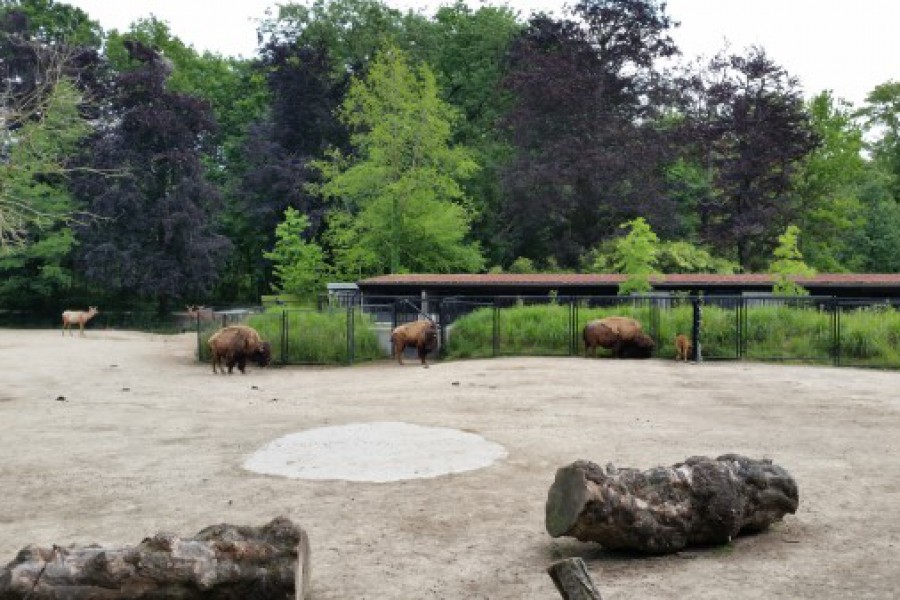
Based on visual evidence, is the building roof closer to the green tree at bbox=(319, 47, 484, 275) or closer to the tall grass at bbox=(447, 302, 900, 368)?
the tall grass at bbox=(447, 302, 900, 368)

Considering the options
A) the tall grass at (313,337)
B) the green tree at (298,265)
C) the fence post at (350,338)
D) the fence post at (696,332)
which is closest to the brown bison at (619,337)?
the fence post at (696,332)

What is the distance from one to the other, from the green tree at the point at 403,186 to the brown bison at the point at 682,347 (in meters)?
17.5

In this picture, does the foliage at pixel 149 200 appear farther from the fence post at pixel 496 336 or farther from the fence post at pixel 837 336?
the fence post at pixel 837 336

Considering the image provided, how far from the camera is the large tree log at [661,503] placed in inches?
258

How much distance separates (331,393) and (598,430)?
265 inches

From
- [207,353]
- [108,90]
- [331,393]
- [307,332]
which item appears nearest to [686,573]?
[331,393]

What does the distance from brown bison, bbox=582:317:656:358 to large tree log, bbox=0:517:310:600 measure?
19.6 meters

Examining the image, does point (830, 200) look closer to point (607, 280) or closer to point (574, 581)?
point (607, 280)

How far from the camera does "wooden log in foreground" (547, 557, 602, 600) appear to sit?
474cm

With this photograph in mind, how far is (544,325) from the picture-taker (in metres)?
26.1

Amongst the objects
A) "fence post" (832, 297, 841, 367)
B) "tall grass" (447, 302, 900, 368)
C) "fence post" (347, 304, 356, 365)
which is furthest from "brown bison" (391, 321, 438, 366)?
"fence post" (832, 297, 841, 367)

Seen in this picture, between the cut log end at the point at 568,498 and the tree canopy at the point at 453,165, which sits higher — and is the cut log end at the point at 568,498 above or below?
below

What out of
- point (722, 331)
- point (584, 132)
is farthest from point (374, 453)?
point (584, 132)

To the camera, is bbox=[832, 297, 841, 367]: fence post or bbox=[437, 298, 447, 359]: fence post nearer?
bbox=[832, 297, 841, 367]: fence post
